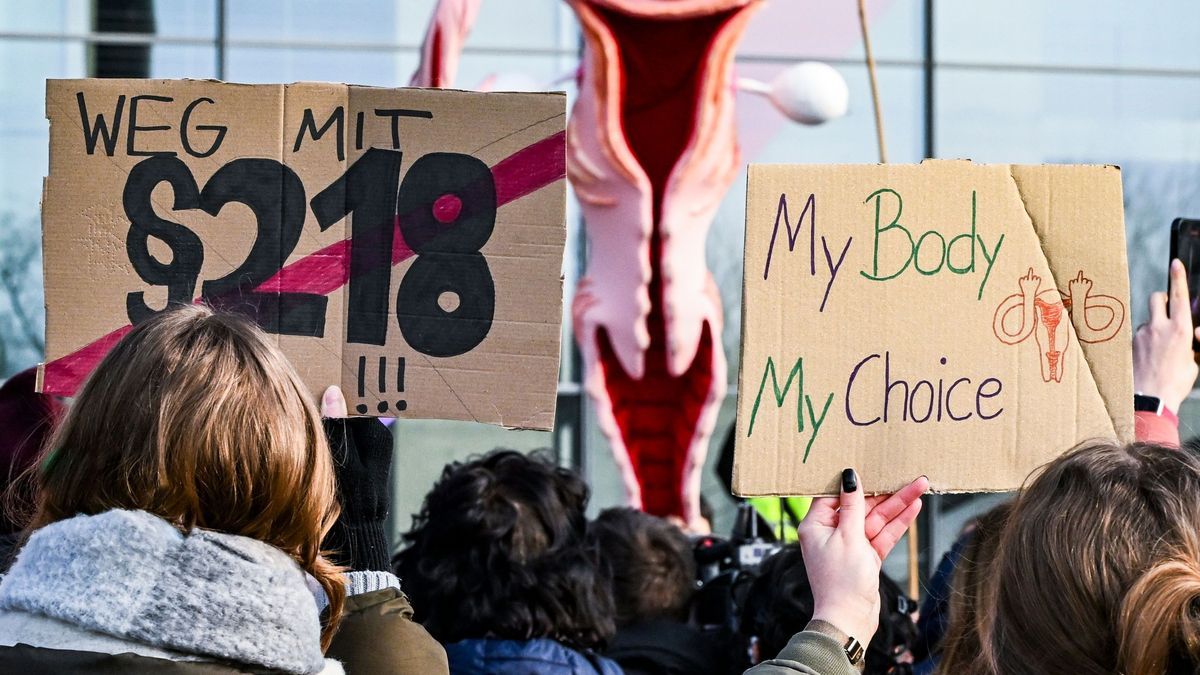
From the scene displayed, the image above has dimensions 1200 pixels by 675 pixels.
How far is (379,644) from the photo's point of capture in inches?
59.8

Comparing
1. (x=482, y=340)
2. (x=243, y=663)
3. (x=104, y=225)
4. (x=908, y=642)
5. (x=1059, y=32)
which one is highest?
(x=1059, y=32)

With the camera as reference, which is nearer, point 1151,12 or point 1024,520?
point 1024,520

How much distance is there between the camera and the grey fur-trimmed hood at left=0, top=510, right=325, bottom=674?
3.79 ft

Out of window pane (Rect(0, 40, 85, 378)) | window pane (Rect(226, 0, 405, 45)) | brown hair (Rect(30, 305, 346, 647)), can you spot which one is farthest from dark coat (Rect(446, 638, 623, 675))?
window pane (Rect(226, 0, 405, 45))

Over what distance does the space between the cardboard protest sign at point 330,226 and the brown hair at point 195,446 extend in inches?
20.7

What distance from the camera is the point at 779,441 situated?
176 cm

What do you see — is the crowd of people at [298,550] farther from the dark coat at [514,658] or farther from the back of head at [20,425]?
the back of head at [20,425]

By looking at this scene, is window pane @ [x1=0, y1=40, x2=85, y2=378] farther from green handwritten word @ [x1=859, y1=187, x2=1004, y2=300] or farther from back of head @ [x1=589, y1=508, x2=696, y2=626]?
green handwritten word @ [x1=859, y1=187, x2=1004, y2=300]

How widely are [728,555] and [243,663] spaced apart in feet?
6.97

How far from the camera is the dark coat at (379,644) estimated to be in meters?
1.52

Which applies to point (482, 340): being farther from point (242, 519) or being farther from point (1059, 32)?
point (1059, 32)

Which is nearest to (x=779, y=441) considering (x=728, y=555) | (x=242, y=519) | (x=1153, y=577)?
(x=1153, y=577)

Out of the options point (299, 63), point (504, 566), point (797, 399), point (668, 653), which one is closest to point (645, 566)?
point (668, 653)

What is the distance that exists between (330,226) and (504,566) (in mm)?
613
